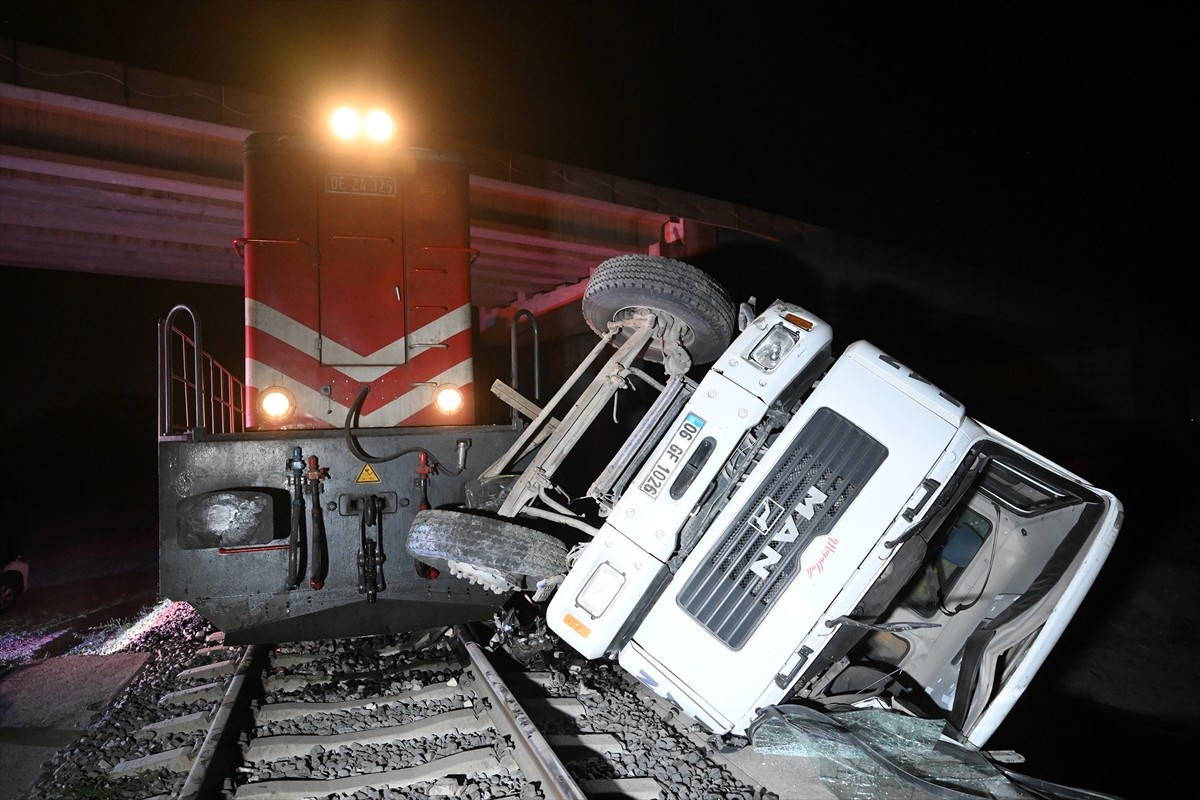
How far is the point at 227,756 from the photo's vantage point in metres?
2.90

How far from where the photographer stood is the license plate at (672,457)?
9.43 ft

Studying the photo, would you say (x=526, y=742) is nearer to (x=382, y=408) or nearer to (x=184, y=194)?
(x=382, y=408)

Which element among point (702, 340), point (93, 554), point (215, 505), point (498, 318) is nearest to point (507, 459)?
point (702, 340)

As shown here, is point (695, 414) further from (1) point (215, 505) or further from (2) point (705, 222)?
(2) point (705, 222)

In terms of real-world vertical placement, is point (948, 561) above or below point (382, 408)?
below

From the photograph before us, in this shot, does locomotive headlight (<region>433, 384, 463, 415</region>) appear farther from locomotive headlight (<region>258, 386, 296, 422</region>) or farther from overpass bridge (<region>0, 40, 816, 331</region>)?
overpass bridge (<region>0, 40, 816, 331</region>)

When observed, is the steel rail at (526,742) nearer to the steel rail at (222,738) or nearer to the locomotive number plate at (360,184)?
the steel rail at (222,738)

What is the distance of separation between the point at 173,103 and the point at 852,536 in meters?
8.20

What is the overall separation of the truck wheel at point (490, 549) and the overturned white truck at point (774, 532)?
0.04 ft

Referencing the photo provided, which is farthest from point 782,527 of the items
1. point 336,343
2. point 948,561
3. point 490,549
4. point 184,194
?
point 184,194

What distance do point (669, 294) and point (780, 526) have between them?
4.01ft

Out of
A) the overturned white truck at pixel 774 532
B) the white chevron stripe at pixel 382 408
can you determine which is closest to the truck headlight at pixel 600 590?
the overturned white truck at pixel 774 532

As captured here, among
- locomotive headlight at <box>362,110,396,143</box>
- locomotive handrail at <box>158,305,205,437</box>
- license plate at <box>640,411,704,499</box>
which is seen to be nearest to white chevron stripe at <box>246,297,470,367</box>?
locomotive handrail at <box>158,305,205,437</box>

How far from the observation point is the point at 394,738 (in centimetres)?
310
